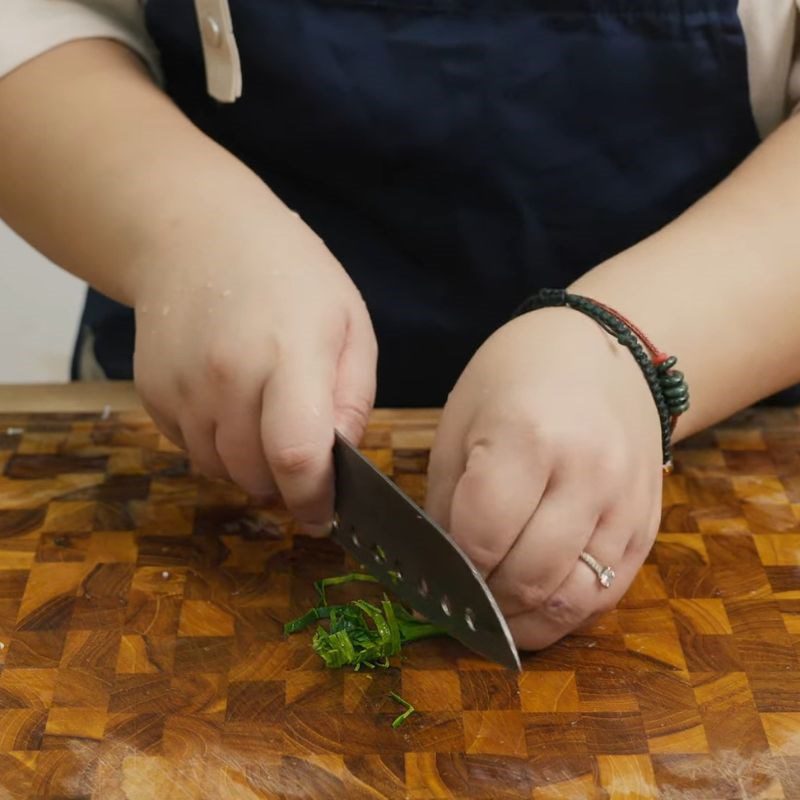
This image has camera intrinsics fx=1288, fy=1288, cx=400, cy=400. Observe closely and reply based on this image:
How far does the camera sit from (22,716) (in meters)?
→ 0.60

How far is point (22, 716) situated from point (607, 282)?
0.38 metres

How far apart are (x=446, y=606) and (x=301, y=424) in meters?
0.11

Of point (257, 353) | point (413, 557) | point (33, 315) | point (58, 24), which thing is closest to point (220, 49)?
point (58, 24)

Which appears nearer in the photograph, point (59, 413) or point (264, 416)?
point (264, 416)

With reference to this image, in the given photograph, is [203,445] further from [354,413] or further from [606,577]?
[606,577]

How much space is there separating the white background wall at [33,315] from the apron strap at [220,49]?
1.86 ft

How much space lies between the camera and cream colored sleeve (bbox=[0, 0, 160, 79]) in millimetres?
840

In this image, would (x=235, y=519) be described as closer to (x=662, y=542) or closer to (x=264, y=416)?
(x=264, y=416)

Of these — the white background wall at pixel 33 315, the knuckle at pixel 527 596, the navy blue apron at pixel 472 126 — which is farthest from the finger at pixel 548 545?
the white background wall at pixel 33 315

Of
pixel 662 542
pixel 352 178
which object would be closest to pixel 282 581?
pixel 662 542

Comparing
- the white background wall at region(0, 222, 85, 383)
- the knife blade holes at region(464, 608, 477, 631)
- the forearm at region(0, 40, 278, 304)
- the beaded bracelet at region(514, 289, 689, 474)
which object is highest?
the forearm at region(0, 40, 278, 304)

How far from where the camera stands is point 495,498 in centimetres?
59

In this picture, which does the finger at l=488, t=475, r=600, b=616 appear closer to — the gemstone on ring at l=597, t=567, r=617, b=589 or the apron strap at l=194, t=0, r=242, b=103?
the gemstone on ring at l=597, t=567, r=617, b=589

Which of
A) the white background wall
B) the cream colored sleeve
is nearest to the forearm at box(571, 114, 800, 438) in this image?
the cream colored sleeve
